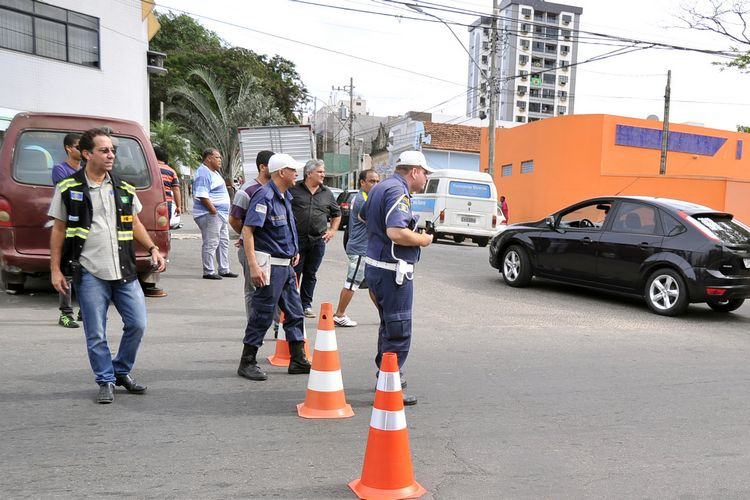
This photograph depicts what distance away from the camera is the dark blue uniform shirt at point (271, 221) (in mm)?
4914

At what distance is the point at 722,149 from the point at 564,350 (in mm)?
29037

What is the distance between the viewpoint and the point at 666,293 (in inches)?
332

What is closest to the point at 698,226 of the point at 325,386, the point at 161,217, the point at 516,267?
the point at 516,267

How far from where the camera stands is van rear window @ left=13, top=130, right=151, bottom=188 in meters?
7.39

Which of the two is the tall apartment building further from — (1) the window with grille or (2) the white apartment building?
(1) the window with grille

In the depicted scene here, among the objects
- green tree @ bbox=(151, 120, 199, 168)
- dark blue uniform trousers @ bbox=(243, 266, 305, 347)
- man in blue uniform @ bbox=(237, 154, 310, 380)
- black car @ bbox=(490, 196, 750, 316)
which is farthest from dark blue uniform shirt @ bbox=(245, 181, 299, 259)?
green tree @ bbox=(151, 120, 199, 168)

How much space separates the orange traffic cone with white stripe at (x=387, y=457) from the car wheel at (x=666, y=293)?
247 inches

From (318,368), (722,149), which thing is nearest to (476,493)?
(318,368)

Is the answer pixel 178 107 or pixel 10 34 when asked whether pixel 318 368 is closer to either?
pixel 10 34

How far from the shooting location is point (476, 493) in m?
3.23

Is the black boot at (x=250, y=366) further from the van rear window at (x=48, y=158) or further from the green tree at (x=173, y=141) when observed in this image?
the green tree at (x=173, y=141)

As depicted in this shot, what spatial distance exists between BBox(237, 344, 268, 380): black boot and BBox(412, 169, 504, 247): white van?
13.8 m

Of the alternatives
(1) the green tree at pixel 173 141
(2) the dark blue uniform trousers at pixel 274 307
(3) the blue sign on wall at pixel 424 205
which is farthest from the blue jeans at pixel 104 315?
(1) the green tree at pixel 173 141

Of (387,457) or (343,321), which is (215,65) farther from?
(387,457)
